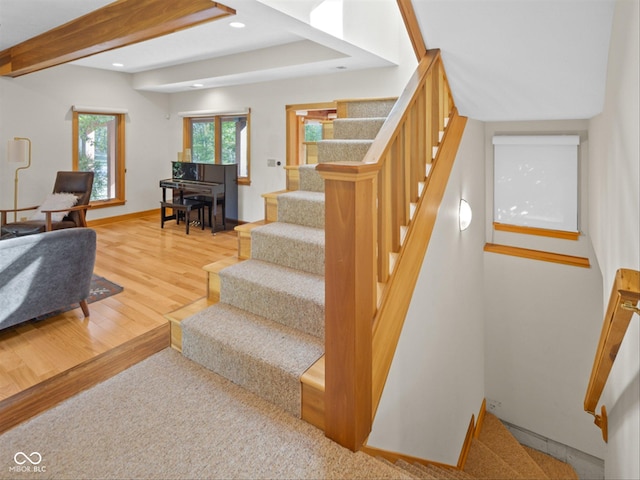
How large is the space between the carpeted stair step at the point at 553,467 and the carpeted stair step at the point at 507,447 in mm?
217

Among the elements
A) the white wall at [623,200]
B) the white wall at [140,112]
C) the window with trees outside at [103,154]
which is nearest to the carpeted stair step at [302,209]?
the white wall at [623,200]

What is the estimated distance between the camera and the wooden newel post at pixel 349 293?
1.36 m

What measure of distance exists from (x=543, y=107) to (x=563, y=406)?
285 cm

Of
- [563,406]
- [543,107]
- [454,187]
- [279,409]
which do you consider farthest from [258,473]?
[563,406]

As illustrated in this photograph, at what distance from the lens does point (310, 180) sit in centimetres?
297

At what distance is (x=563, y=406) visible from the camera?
12.3 feet

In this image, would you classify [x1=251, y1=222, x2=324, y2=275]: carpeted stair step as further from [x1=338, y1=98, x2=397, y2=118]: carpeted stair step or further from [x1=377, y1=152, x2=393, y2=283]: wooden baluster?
[x1=338, y1=98, x2=397, y2=118]: carpeted stair step

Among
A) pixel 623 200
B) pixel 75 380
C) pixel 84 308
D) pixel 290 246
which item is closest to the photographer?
pixel 623 200

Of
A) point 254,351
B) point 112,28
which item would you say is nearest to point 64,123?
point 112,28

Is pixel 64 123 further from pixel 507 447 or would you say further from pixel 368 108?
pixel 507 447

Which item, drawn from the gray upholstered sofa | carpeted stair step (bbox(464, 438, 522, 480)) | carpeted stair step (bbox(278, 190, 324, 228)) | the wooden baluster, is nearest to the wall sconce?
carpeted stair step (bbox(278, 190, 324, 228))

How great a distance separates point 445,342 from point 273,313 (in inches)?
49.6

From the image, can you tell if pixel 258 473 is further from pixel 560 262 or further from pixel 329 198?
pixel 560 262

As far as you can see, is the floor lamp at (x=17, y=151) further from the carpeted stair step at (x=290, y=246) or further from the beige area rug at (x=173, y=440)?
the beige area rug at (x=173, y=440)
